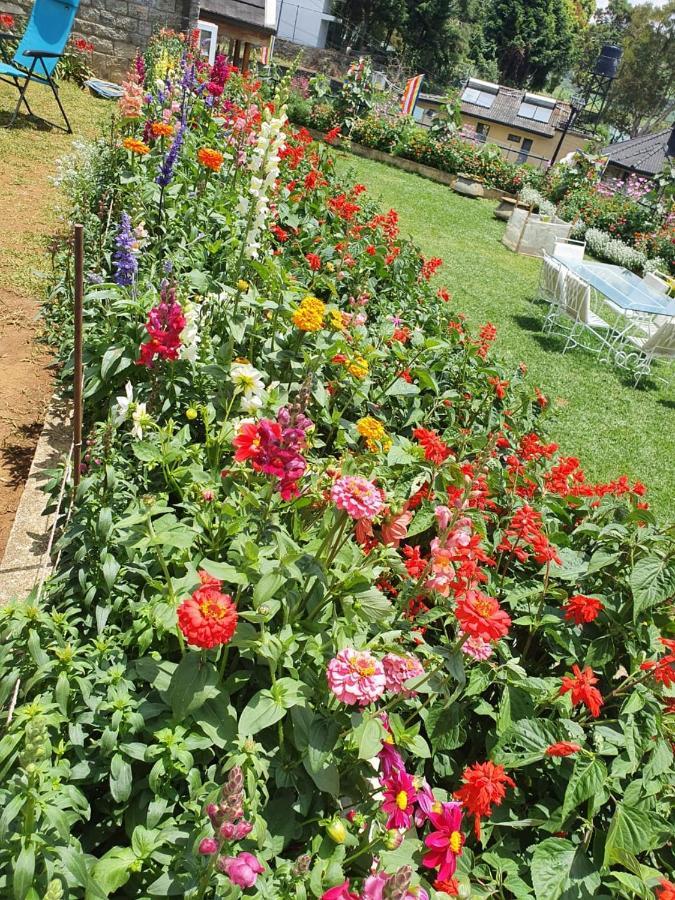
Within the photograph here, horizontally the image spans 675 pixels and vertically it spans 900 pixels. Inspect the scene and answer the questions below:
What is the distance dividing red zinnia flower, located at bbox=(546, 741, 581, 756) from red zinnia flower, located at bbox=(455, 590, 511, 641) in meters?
0.38

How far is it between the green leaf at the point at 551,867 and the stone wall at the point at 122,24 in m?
12.5

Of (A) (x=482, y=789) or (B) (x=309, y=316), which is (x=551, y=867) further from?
(B) (x=309, y=316)

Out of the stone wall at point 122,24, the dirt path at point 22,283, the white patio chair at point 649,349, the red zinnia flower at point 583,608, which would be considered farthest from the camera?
the stone wall at point 122,24

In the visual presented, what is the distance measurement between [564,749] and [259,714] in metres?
0.82

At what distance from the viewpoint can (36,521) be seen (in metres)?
2.54

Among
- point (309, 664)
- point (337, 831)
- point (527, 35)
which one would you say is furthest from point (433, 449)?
point (527, 35)

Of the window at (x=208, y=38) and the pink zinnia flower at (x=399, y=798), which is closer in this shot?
the pink zinnia flower at (x=399, y=798)

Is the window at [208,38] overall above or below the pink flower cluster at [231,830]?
above

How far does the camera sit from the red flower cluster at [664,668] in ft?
6.14

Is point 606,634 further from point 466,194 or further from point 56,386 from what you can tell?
point 466,194

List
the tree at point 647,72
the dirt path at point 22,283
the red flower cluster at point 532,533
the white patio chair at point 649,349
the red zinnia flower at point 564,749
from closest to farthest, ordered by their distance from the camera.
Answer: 1. the red zinnia flower at point 564,749
2. the red flower cluster at point 532,533
3. the dirt path at point 22,283
4. the white patio chair at point 649,349
5. the tree at point 647,72

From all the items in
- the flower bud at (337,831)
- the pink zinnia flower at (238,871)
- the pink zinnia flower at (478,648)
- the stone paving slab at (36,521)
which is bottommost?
the stone paving slab at (36,521)

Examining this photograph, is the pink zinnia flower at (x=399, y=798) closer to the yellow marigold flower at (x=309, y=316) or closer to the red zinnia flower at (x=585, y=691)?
the red zinnia flower at (x=585, y=691)

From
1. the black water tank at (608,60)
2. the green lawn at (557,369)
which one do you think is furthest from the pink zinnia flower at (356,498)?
the black water tank at (608,60)
